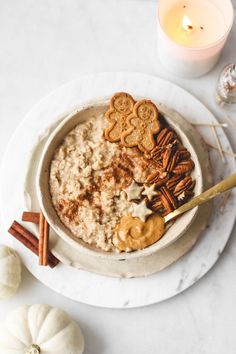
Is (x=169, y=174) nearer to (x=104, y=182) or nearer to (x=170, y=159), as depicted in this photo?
(x=170, y=159)

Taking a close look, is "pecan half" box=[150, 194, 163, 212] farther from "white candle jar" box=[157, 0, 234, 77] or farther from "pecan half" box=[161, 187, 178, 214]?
"white candle jar" box=[157, 0, 234, 77]

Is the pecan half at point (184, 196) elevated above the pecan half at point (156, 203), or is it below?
below

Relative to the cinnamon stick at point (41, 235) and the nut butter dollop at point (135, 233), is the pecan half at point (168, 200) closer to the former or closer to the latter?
the nut butter dollop at point (135, 233)

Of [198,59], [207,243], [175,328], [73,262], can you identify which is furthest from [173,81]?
Answer: [175,328]

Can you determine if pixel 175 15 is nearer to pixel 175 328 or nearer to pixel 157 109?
pixel 157 109

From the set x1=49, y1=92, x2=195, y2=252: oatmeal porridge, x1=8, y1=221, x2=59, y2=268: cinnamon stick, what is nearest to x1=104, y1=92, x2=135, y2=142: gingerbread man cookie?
x1=49, y1=92, x2=195, y2=252: oatmeal porridge

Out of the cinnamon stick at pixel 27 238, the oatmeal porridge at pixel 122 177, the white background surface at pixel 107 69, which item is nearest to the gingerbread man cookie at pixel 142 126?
the oatmeal porridge at pixel 122 177
